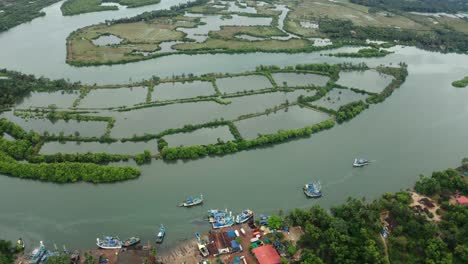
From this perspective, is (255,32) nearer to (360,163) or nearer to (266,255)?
Answer: (360,163)

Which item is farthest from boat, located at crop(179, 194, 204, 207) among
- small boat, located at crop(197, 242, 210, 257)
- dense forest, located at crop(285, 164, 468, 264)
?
dense forest, located at crop(285, 164, 468, 264)

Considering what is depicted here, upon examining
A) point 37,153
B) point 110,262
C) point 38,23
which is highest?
point 38,23

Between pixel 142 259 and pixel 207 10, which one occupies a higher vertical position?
pixel 207 10

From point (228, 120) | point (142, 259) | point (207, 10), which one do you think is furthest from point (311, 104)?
point (207, 10)

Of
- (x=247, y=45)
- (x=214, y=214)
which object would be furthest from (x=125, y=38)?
(x=214, y=214)

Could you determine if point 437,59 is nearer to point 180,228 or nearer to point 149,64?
point 149,64

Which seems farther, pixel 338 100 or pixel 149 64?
pixel 149 64

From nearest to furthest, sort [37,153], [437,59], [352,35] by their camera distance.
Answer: [37,153] < [437,59] < [352,35]
